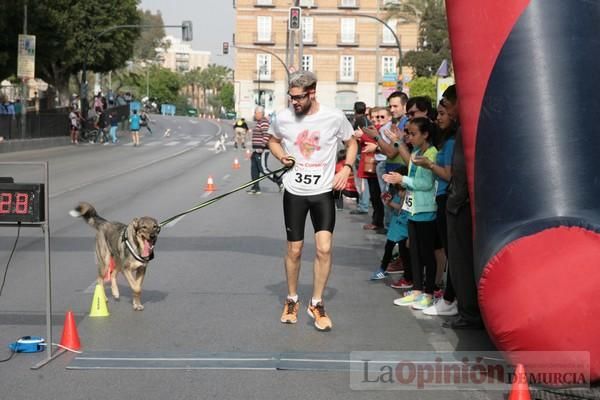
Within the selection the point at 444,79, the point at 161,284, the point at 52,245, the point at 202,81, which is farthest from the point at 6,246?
the point at 202,81

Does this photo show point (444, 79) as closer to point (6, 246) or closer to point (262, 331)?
point (6, 246)

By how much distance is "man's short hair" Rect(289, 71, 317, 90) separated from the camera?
7770 millimetres

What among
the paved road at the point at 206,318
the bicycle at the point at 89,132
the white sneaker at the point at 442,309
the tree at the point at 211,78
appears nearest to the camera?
the paved road at the point at 206,318

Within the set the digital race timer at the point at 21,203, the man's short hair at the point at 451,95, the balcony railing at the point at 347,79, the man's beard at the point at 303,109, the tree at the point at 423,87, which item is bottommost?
the digital race timer at the point at 21,203

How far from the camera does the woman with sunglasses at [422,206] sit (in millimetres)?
8938

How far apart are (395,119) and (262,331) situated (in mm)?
5279

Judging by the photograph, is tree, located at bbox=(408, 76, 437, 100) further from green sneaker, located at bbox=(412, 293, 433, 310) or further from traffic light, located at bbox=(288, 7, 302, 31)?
green sneaker, located at bbox=(412, 293, 433, 310)

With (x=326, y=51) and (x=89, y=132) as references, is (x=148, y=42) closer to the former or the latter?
(x=326, y=51)

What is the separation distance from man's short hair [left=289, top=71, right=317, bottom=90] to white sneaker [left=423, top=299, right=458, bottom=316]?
224cm

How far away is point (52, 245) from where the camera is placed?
12641 millimetres

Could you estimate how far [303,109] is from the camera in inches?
310

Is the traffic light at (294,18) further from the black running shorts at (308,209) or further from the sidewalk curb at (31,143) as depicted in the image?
the black running shorts at (308,209)

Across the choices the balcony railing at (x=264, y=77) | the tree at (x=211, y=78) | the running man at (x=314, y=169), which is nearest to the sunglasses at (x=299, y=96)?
the running man at (x=314, y=169)

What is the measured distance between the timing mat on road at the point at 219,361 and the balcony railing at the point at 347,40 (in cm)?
9579
